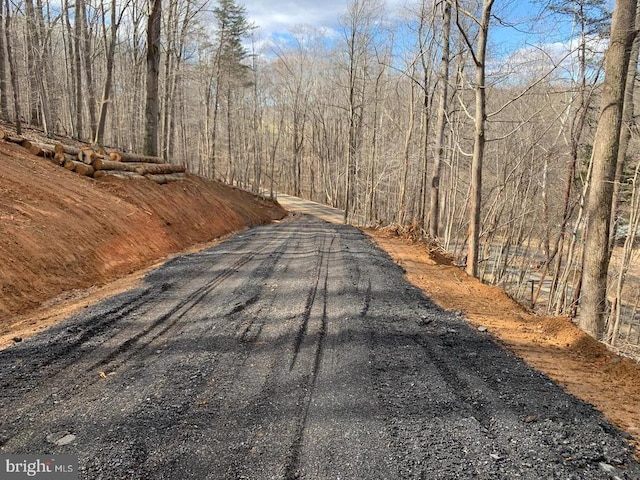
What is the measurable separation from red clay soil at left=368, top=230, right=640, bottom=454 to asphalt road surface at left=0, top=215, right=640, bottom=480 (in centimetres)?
23

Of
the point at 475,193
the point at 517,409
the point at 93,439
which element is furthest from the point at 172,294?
the point at 475,193

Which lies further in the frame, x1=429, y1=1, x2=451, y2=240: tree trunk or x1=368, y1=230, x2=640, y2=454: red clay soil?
x1=429, y1=1, x2=451, y2=240: tree trunk

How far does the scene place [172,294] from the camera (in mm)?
5746

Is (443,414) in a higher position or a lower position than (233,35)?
lower

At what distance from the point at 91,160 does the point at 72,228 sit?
4269 millimetres

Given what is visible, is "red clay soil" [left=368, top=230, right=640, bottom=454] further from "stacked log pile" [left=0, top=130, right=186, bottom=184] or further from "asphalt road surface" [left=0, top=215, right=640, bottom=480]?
"stacked log pile" [left=0, top=130, right=186, bottom=184]

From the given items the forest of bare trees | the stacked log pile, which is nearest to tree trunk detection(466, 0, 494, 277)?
the forest of bare trees

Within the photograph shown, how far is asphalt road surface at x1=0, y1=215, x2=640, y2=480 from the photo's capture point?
7.88 ft

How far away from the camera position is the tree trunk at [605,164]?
5.56 metres

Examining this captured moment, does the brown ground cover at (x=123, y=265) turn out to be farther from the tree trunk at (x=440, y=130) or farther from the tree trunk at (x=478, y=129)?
the tree trunk at (x=440, y=130)

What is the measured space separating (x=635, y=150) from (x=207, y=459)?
16.0 m

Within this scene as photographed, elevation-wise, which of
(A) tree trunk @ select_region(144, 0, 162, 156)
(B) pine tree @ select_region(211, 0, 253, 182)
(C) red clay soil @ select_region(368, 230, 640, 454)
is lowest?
(C) red clay soil @ select_region(368, 230, 640, 454)

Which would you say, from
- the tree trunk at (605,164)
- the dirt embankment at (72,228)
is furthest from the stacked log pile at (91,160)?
the tree trunk at (605,164)

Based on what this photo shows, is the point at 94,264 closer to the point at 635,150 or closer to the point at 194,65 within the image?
the point at 635,150
